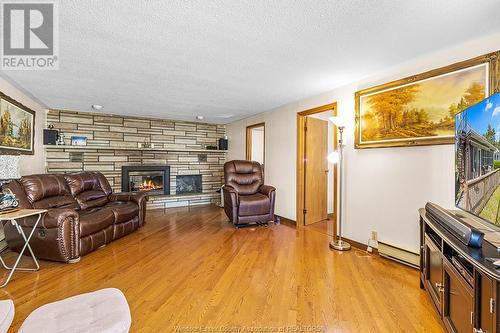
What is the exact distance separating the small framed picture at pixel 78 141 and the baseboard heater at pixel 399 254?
5.53 m

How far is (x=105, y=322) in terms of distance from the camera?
1.07 m

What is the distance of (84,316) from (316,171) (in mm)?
3841

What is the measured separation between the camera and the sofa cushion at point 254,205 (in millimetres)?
3975

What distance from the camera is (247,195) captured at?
14.4 feet

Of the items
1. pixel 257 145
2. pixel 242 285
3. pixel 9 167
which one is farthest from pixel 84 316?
pixel 257 145

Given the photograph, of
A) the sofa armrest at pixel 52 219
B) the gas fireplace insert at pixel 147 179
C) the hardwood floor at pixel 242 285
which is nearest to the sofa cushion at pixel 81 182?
the sofa armrest at pixel 52 219

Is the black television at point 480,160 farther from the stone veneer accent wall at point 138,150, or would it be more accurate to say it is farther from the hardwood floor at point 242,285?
the stone veneer accent wall at point 138,150

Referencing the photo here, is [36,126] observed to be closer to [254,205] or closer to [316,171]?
[254,205]

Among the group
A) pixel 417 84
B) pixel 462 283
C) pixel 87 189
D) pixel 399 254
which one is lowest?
pixel 399 254

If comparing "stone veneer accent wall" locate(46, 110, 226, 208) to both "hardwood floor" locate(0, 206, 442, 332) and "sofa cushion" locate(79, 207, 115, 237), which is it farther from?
"hardwood floor" locate(0, 206, 442, 332)

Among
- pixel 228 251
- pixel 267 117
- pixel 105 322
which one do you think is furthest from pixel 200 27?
pixel 267 117

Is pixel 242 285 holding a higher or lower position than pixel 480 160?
lower

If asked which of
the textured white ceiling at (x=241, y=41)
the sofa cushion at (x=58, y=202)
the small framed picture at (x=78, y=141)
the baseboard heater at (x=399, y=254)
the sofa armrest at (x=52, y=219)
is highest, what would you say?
the textured white ceiling at (x=241, y=41)

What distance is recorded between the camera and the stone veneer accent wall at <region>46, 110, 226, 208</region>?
15.9 ft
